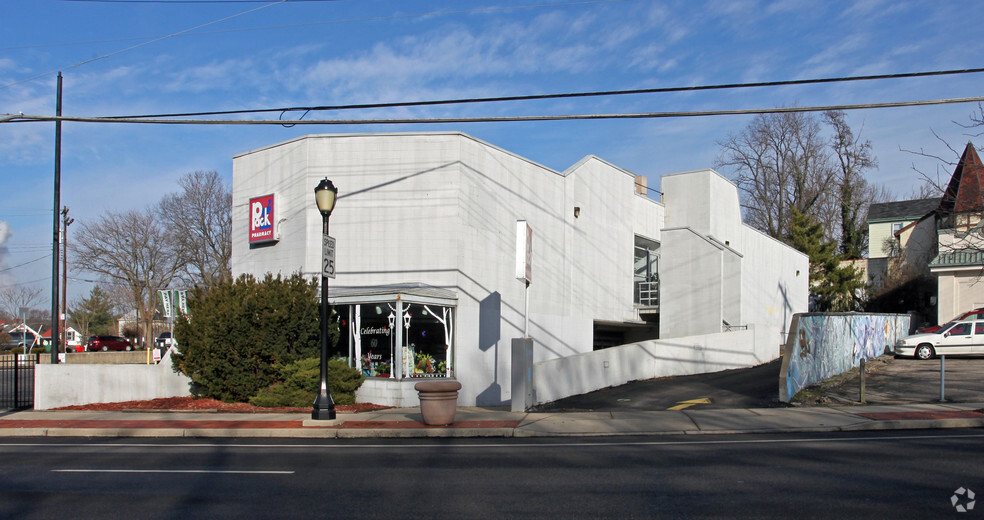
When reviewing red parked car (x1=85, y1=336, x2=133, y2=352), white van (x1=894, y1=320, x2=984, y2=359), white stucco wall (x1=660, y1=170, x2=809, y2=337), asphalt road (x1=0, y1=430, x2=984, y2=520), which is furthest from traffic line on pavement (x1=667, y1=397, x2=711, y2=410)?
red parked car (x1=85, y1=336, x2=133, y2=352)

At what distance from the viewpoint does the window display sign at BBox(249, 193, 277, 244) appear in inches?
871

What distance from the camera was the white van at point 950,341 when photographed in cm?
2630

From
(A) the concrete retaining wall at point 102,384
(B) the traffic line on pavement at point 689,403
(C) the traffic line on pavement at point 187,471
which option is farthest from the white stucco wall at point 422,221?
(C) the traffic line on pavement at point 187,471

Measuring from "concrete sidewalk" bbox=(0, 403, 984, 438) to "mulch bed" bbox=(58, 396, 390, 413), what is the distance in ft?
2.33

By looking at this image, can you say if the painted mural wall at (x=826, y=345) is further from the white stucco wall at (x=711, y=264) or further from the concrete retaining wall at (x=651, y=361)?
the white stucco wall at (x=711, y=264)

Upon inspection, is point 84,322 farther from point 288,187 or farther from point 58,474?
point 58,474

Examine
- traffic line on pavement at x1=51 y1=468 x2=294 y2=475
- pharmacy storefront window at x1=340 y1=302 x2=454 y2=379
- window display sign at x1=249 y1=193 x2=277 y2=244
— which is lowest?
traffic line on pavement at x1=51 y1=468 x2=294 y2=475

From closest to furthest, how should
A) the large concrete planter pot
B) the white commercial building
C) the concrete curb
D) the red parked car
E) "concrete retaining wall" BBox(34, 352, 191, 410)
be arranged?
the concrete curb
the large concrete planter pot
"concrete retaining wall" BBox(34, 352, 191, 410)
the white commercial building
the red parked car

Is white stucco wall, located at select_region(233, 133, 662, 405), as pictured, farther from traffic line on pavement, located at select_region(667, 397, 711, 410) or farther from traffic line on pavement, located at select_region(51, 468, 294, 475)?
traffic line on pavement, located at select_region(51, 468, 294, 475)

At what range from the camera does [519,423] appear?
15000mm

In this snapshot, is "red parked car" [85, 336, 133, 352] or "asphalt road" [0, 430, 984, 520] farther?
"red parked car" [85, 336, 133, 352]

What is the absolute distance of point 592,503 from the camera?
7.64 m

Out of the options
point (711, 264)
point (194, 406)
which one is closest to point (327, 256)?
point (194, 406)

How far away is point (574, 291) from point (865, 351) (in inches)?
431
